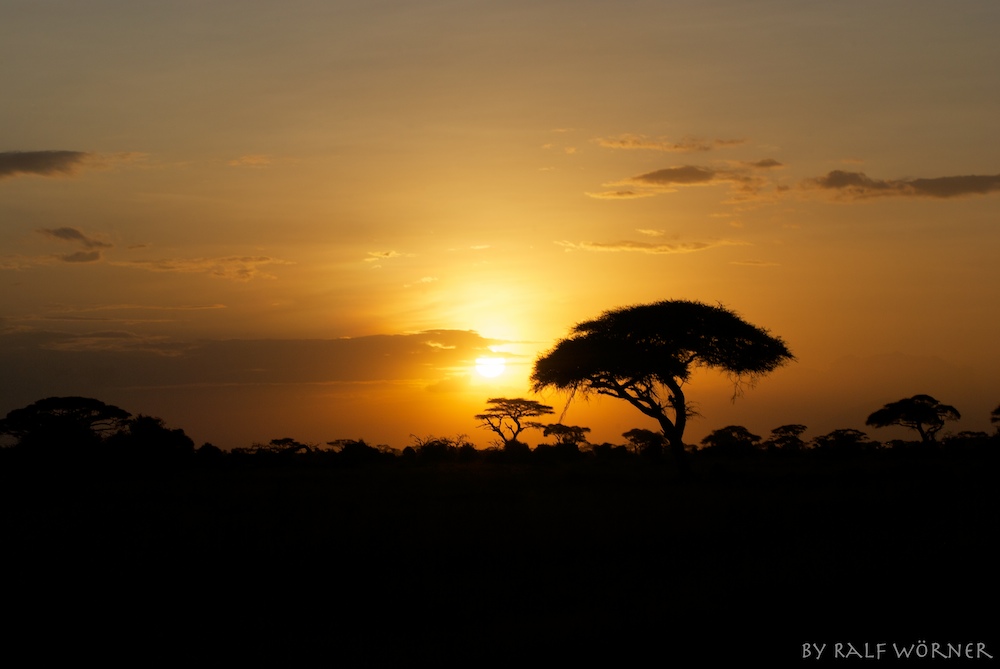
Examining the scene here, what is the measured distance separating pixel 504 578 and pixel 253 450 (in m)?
41.5

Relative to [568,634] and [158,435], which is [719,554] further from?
[158,435]

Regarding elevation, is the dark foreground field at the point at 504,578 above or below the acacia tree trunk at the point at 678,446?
below

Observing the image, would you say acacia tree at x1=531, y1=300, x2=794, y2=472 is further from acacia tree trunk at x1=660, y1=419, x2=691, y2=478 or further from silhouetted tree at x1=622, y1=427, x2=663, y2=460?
silhouetted tree at x1=622, y1=427, x2=663, y2=460

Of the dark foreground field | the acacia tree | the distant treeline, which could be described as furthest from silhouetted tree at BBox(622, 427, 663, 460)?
the dark foreground field

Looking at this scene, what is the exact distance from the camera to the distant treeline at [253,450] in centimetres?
3656

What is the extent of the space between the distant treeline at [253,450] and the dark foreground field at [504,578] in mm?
16297

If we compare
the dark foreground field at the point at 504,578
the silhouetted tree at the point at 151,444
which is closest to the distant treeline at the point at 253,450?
the silhouetted tree at the point at 151,444

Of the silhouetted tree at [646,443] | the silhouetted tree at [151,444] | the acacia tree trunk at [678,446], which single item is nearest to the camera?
the acacia tree trunk at [678,446]

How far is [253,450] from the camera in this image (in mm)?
51188

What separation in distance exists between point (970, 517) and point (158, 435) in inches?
1432

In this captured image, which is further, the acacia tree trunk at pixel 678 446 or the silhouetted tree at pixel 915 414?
the silhouetted tree at pixel 915 414

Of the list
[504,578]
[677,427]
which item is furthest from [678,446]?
[504,578]

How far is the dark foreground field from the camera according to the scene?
345 inches

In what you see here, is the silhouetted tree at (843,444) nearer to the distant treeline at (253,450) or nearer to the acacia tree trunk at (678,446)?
the distant treeline at (253,450)
